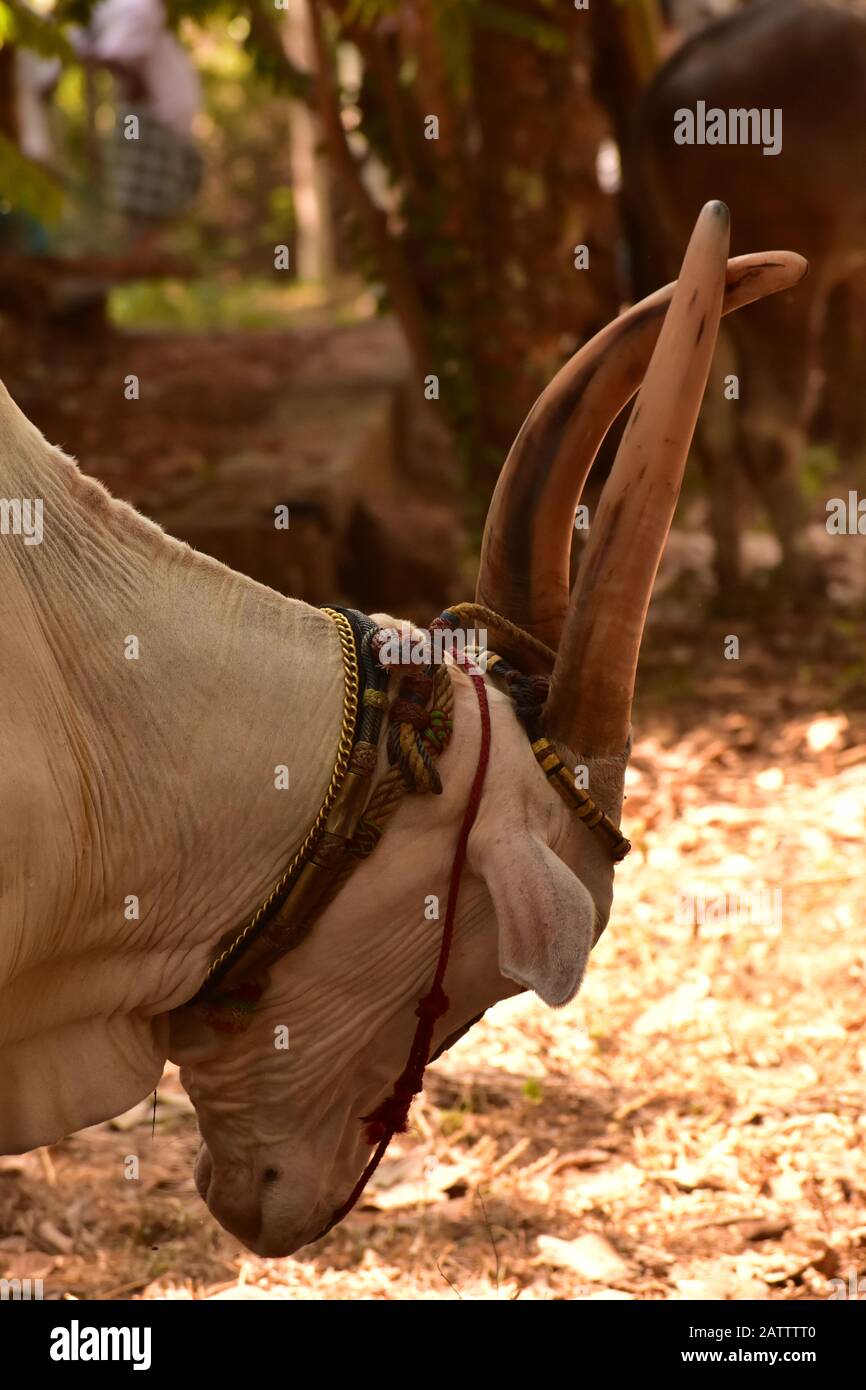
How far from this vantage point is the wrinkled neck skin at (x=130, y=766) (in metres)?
2.35

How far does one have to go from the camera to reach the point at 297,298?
16938 millimetres

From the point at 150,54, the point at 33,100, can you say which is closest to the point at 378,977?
the point at 150,54

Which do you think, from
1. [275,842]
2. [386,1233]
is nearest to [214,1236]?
[386,1233]

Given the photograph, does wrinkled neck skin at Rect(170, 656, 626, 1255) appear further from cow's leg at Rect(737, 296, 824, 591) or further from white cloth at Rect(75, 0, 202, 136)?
white cloth at Rect(75, 0, 202, 136)

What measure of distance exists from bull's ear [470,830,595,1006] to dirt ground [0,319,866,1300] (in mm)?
1204

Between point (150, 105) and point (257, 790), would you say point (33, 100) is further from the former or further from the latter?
point (257, 790)

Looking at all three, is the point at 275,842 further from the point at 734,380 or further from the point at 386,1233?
the point at 734,380

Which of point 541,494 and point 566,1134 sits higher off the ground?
point 541,494

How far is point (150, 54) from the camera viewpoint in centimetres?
1098

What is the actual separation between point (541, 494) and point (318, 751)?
49 centimetres

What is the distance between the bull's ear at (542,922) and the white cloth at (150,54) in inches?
359

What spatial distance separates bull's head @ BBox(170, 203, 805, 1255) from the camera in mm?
2254

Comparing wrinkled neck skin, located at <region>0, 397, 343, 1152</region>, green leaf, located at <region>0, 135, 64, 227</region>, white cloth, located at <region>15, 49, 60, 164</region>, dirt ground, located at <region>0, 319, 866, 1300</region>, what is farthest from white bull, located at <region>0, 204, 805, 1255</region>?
white cloth, located at <region>15, 49, 60, 164</region>

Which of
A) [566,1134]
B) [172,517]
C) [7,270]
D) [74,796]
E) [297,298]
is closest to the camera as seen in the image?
[74,796]
